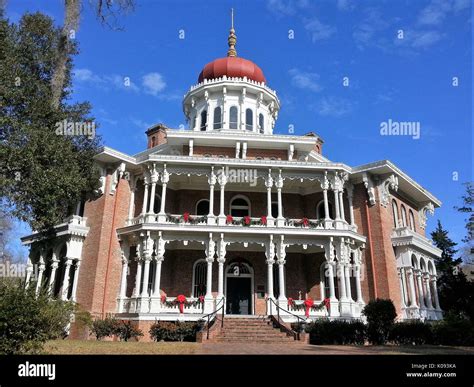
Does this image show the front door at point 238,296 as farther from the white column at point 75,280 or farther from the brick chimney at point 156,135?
the brick chimney at point 156,135

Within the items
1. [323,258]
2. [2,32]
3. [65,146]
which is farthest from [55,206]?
[323,258]

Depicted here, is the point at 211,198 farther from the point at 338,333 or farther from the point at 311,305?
the point at 338,333

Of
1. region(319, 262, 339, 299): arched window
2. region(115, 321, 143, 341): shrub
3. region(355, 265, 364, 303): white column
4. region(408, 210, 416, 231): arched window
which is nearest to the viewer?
region(115, 321, 143, 341): shrub

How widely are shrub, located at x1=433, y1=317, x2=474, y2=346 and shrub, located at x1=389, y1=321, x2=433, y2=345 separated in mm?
380

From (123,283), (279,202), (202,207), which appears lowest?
(123,283)

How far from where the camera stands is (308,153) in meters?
25.8

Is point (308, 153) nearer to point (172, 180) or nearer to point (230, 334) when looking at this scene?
point (172, 180)

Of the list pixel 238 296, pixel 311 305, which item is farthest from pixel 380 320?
pixel 238 296

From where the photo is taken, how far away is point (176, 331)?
17.8 m

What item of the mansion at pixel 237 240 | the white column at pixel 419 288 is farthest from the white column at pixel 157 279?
the white column at pixel 419 288

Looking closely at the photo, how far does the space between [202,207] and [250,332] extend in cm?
978

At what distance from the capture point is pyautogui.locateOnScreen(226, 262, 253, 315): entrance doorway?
22609mm

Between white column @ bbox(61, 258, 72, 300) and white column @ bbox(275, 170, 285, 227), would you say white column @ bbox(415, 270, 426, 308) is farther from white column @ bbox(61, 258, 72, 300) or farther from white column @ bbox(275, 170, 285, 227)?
white column @ bbox(61, 258, 72, 300)

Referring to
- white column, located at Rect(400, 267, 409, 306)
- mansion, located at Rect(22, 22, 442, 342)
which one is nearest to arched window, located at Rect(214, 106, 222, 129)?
mansion, located at Rect(22, 22, 442, 342)
